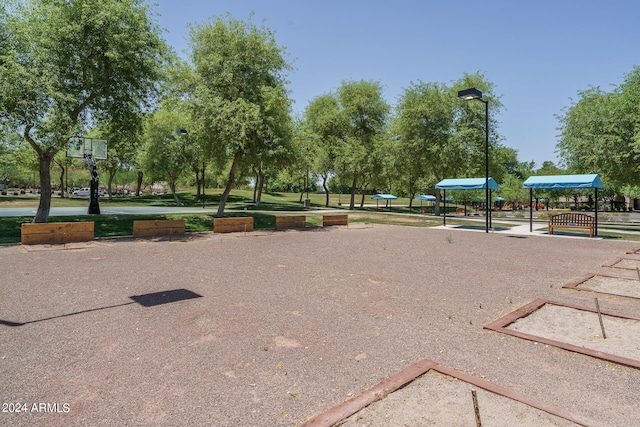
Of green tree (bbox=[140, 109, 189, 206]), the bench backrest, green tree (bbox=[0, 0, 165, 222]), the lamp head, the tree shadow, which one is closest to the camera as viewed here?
the tree shadow

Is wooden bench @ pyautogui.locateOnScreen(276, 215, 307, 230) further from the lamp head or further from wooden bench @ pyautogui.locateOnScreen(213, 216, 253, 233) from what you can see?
the lamp head

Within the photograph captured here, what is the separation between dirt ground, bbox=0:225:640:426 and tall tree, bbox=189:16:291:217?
11.2 meters

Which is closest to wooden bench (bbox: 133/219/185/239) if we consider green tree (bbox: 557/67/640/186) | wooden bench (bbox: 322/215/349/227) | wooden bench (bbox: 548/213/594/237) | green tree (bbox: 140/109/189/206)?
wooden bench (bbox: 322/215/349/227)

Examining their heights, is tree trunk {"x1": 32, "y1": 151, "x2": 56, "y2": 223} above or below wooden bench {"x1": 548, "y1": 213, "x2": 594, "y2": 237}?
above

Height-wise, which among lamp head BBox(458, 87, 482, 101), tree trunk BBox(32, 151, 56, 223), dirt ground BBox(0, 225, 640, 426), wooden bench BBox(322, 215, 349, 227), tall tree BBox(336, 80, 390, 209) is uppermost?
tall tree BBox(336, 80, 390, 209)

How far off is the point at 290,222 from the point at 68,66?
12671mm

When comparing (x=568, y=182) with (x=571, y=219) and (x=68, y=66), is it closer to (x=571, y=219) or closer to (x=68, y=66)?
(x=571, y=219)

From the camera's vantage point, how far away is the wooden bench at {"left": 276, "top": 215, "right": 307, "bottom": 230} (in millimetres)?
20297

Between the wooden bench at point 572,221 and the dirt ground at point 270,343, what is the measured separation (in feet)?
34.9

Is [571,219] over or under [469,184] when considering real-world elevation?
under

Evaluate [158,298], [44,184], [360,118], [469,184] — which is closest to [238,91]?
[44,184]

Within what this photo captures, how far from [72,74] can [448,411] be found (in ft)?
64.4

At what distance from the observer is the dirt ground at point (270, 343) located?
3307mm

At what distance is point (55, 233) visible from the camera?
43.3ft
